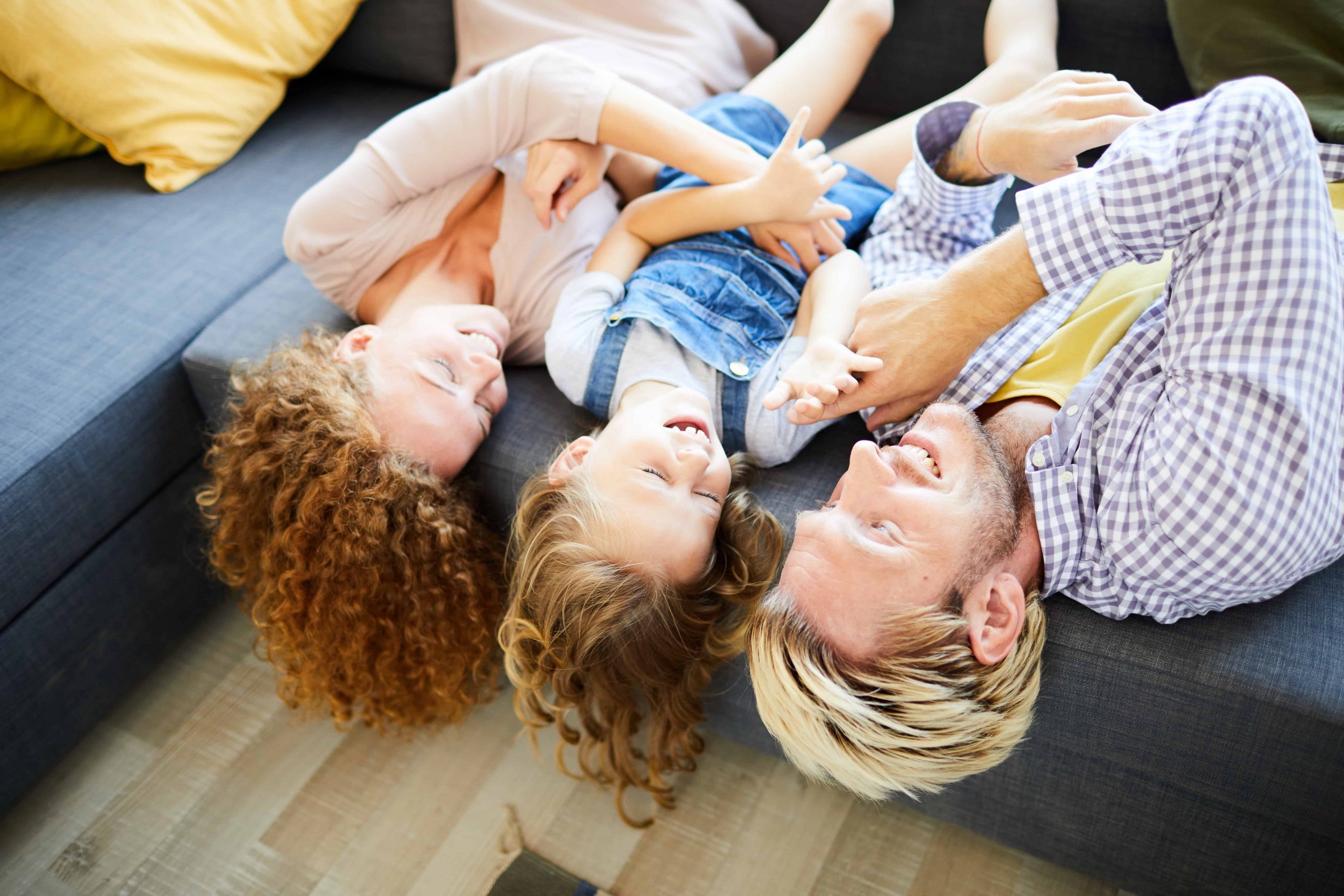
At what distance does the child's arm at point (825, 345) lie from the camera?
1.07 meters

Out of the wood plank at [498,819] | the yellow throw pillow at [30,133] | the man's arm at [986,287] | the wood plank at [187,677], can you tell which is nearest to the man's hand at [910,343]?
the man's arm at [986,287]

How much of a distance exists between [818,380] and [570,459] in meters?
0.35

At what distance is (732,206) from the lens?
1.33 metres

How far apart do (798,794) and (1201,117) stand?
103 centimetres

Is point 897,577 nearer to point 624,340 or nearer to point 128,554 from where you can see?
point 624,340

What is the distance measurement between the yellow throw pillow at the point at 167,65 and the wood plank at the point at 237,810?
1.05 meters

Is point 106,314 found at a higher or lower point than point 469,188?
lower

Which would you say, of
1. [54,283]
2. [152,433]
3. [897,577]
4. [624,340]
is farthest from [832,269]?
[54,283]

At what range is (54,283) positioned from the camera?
1.44m

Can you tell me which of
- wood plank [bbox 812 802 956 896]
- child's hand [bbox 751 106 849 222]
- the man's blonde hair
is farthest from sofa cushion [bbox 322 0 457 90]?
wood plank [bbox 812 802 956 896]

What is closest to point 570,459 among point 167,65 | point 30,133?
point 167,65

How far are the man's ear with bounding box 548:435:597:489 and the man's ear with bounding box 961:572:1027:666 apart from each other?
514 mm

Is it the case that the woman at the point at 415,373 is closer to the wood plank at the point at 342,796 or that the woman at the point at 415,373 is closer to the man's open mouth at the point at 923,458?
the wood plank at the point at 342,796

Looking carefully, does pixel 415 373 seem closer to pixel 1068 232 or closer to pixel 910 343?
pixel 910 343
